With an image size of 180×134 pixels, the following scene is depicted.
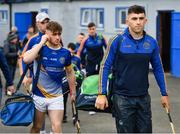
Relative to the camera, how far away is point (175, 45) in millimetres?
Result: 20359

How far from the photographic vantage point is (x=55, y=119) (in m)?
7.38

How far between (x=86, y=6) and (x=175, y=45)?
5.89m

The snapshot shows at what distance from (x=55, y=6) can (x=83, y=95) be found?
19.4 meters

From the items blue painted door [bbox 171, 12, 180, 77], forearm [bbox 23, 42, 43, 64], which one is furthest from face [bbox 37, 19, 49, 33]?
blue painted door [bbox 171, 12, 180, 77]

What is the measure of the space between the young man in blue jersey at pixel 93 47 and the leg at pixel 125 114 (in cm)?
637

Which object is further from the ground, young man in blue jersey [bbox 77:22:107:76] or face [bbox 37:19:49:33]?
face [bbox 37:19:49:33]

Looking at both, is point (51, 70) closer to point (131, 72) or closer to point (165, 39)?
point (131, 72)

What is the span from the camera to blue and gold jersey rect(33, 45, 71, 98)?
736 centimetres

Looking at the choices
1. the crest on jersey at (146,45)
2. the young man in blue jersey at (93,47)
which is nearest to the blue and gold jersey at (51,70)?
the crest on jersey at (146,45)

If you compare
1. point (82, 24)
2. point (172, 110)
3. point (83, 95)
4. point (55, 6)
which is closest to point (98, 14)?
point (82, 24)

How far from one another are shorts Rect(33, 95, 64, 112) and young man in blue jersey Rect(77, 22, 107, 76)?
16.8ft

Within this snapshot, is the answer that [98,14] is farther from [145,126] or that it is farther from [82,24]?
[145,126]

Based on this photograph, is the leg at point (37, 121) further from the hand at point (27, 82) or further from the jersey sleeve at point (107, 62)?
the jersey sleeve at point (107, 62)

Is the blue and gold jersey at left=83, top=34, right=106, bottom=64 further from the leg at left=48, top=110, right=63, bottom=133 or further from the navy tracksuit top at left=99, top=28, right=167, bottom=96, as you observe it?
the navy tracksuit top at left=99, top=28, right=167, bottom=96
